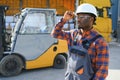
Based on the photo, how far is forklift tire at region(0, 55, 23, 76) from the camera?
6715 mm

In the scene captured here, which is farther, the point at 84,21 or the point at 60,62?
the point at 60,62

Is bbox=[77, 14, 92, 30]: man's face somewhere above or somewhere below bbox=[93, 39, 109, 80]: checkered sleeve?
above

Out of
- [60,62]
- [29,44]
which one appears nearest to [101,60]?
[29,44]

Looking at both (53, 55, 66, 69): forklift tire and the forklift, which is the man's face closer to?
the forklift

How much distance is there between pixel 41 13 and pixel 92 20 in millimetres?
4828

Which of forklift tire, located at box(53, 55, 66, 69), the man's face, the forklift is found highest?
the man's face

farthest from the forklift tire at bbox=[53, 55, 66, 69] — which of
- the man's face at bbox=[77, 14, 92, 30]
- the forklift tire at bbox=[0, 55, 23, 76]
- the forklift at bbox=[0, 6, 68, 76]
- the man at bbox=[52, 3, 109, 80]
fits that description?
the man's face at bbox=[77, 14, 92, 30]

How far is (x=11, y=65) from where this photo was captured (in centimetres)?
683

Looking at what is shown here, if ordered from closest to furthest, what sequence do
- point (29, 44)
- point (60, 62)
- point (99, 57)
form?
1. point (99, 57)
2. point (29, 44)
3. point (60, 62)

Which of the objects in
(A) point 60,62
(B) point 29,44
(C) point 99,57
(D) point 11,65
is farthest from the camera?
(A) point 60,62

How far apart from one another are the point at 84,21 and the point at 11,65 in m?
4.59

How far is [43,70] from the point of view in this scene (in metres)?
7.62

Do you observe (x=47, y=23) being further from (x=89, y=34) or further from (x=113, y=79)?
(x=89, y=34)

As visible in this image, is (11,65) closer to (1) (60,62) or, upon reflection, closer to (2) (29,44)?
(2) (29,44)
